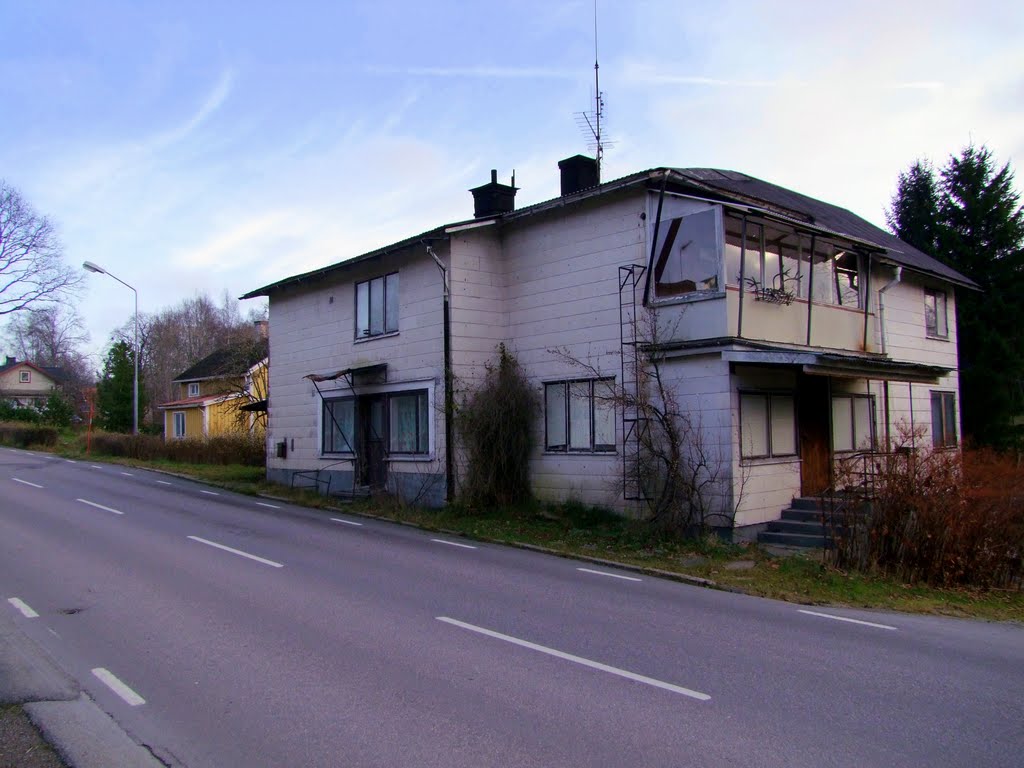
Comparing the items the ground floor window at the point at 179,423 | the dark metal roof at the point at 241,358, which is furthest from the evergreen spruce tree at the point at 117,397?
the dark metal roof at the point at 241,358

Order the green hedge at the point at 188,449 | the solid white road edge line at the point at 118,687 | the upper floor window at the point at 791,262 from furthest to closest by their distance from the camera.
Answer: the green hedge at the point at 188,449
the upper floor window at the point at 791,262
the solid white road edge line at the point at 118,687

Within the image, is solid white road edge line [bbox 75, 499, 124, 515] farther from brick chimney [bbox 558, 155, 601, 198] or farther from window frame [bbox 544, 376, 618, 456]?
brick chimney [bbox 558, 155, 601, 198]

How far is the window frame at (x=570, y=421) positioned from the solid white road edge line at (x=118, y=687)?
385 inches

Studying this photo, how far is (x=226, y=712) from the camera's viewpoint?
5246 mm

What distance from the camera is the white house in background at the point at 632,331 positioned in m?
13.5

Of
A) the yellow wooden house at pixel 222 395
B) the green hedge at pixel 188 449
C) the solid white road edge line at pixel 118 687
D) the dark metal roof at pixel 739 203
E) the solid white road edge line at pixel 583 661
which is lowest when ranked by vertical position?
the solid white road edge line at pixel 583 661

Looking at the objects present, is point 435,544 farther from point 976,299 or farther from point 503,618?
point 976,299

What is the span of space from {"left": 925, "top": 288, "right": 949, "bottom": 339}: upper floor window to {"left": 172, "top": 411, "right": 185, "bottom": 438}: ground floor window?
38393 mm

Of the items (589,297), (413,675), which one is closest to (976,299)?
(589,297)

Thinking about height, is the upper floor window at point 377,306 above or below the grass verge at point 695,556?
above

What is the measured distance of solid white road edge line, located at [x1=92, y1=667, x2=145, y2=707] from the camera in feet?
18.0

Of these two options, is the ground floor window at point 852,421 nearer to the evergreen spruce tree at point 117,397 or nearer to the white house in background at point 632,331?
the white house in background at point 632,331

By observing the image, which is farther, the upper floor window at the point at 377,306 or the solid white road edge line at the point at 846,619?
the upper floor window at the point at 377,306

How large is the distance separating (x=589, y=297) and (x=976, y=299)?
18170mm
